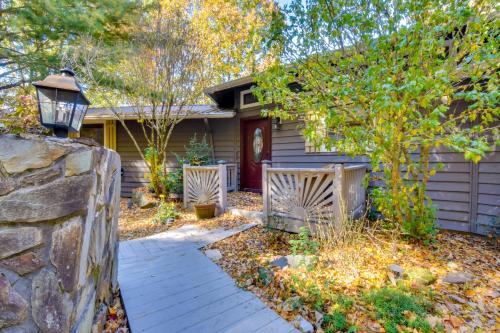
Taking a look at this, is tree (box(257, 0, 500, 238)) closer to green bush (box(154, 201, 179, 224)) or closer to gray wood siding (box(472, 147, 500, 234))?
gray wood siding (box(472, 147, 500, 234))

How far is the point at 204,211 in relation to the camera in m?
5.10

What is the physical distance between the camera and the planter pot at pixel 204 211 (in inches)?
200

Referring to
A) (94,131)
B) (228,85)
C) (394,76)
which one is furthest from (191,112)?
(394,76)

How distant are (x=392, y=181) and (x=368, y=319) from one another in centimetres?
178

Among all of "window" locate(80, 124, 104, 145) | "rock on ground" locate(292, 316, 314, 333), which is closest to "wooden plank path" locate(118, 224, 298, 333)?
"rock on ground" locate(292, 316, 314, 333)

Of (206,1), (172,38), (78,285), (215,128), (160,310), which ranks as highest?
(206,1)

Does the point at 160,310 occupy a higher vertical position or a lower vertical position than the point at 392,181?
lower

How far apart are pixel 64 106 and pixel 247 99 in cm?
553

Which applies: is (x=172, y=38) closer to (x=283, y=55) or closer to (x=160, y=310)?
(x=283, y=55)

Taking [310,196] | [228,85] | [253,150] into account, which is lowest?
[310,196]

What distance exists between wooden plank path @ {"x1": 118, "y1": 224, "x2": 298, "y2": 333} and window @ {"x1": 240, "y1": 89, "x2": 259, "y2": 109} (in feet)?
14.0

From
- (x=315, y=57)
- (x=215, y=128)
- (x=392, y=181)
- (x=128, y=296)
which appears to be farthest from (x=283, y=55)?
(x=215, y=128)

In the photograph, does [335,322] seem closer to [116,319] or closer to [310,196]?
[116,319]

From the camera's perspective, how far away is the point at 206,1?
416 inches
